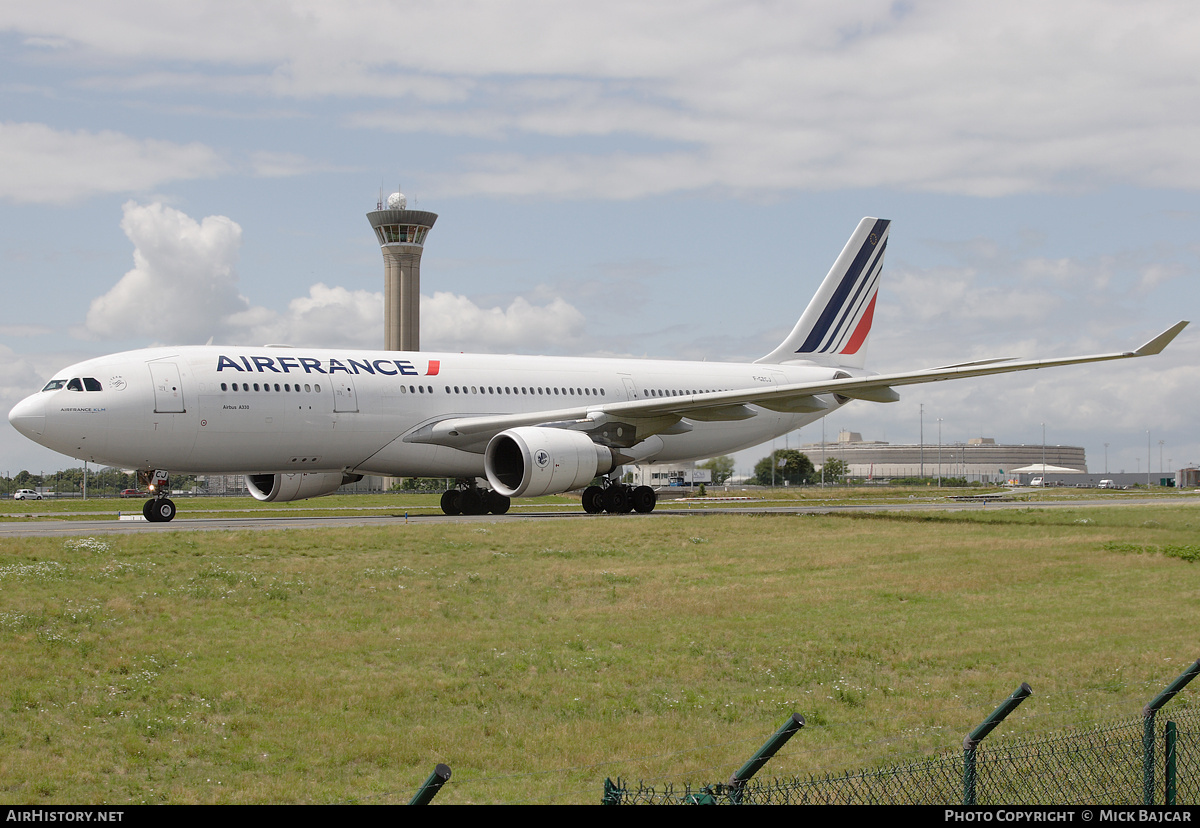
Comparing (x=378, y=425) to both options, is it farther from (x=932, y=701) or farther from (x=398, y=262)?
(x=398, y=262)

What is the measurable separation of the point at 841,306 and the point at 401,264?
91.9 m

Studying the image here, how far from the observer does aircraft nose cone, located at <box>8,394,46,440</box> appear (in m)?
25.7

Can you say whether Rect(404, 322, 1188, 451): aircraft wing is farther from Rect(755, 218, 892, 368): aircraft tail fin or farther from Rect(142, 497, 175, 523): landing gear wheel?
Rect(755, 218, 892, 368): aircraft tail fin

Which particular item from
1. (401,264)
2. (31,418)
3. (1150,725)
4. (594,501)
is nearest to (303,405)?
(31,418)

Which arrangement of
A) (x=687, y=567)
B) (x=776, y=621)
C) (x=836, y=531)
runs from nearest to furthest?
(x=776, y=621)
(x=687, y=567)
(x=836, y=531)

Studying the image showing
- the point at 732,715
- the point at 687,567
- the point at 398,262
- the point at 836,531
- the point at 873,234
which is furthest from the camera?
the point at 398,262

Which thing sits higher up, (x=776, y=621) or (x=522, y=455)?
(x=522, y=455)

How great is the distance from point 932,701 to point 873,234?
31.5 meters

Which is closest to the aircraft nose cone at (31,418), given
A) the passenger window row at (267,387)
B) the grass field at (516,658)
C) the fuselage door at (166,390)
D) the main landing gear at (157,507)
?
the fuselage door at (166,390)

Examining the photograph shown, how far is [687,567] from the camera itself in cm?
2088

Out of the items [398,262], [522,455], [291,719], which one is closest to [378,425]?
[522,455]

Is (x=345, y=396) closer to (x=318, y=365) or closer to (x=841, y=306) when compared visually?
(x=318, y=365)

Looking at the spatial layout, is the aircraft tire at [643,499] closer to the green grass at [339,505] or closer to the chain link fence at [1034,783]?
the green grass at [339,505]

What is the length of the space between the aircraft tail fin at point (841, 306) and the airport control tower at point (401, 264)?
87160 mm
